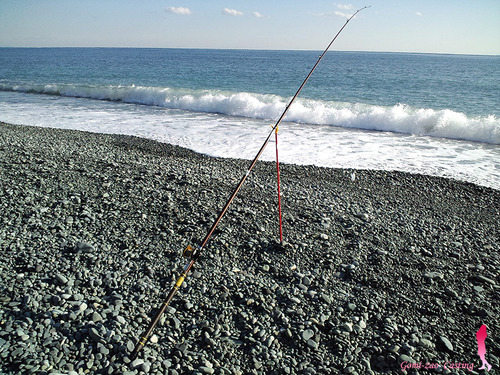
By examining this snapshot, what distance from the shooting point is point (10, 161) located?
777 cm

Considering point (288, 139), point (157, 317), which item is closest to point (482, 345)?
point (157, 317)

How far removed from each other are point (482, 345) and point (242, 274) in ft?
8.69

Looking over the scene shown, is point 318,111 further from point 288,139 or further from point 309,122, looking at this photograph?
point 288,139

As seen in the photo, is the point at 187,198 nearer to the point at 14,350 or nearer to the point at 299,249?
the point at 299,249

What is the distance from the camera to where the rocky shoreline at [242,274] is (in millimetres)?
3395

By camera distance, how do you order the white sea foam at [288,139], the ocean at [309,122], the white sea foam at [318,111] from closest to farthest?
the white sea foam at [288,139] < the ocean at [309,122] < the white sea foam at [318,111]

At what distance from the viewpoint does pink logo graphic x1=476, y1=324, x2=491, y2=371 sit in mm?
3480

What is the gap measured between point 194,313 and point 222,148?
24.4ft

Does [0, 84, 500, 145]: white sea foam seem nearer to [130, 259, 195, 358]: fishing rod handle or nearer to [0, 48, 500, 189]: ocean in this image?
[0, 48, 500, 189]: ocean

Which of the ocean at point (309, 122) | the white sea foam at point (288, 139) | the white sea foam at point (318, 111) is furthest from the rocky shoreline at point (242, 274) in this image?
the white sea foam at point (318, 111)

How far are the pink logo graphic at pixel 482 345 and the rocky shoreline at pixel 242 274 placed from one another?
6 cm

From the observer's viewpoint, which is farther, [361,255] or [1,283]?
[361,255]

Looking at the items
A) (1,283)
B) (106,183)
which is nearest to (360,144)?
(106,183)

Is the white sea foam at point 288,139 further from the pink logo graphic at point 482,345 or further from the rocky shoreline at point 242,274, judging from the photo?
the pink logo graphic at point 482,345
